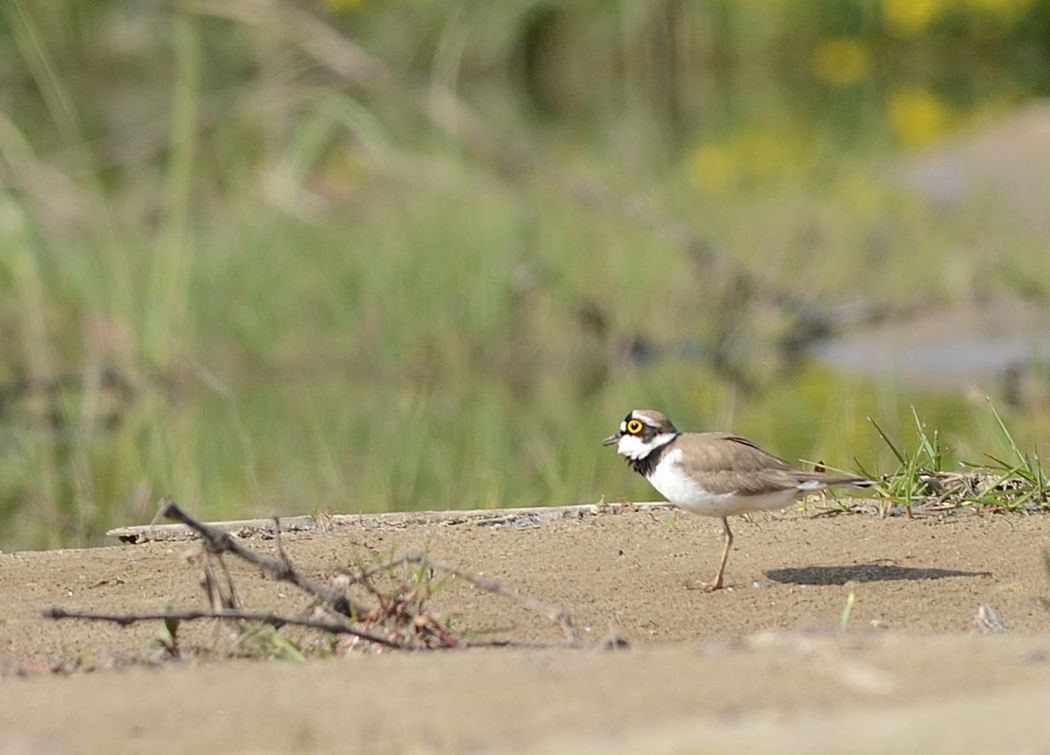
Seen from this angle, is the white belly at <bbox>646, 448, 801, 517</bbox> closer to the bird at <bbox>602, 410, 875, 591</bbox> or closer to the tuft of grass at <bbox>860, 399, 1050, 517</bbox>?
the bird at <bbox>602, 410, 875, 591</bbox>

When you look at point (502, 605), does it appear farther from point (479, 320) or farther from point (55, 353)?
point (55, 353)

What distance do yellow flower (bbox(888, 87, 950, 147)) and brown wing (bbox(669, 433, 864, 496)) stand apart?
14690mm

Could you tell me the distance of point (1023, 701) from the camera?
2809 millimetres

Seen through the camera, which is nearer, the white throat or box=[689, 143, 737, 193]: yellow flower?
the white throat

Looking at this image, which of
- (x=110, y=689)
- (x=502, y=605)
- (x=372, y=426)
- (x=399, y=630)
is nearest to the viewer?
(x=110, y=689)

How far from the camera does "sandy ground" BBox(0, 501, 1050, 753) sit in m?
2.89

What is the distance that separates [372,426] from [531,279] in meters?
2.03

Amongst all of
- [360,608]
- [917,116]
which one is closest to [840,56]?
[917,116]

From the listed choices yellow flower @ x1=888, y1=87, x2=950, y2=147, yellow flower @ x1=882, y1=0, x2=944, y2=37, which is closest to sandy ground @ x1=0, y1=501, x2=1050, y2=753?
yellow flower @ x1=888, y1=87, x2=950, y2=147

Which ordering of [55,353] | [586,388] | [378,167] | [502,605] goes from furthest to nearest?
[378,167], [55,353], [586,388], [502,605]

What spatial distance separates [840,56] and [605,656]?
32.1 metres

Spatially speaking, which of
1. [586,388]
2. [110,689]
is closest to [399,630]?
[110,689]

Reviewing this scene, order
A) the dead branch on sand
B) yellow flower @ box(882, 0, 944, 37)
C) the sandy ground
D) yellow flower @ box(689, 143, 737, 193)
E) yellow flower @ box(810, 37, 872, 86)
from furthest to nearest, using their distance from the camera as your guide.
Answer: yellow flower @ box(810, 37, 872, 86) < yellow flower @ box(882, 0, 944, 37) < yellow flower @ box(689, 143, 737, 193) < the dead branch on sand < the sandy ground

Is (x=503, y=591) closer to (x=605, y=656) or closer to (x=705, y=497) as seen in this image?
(x=605, y=656)
